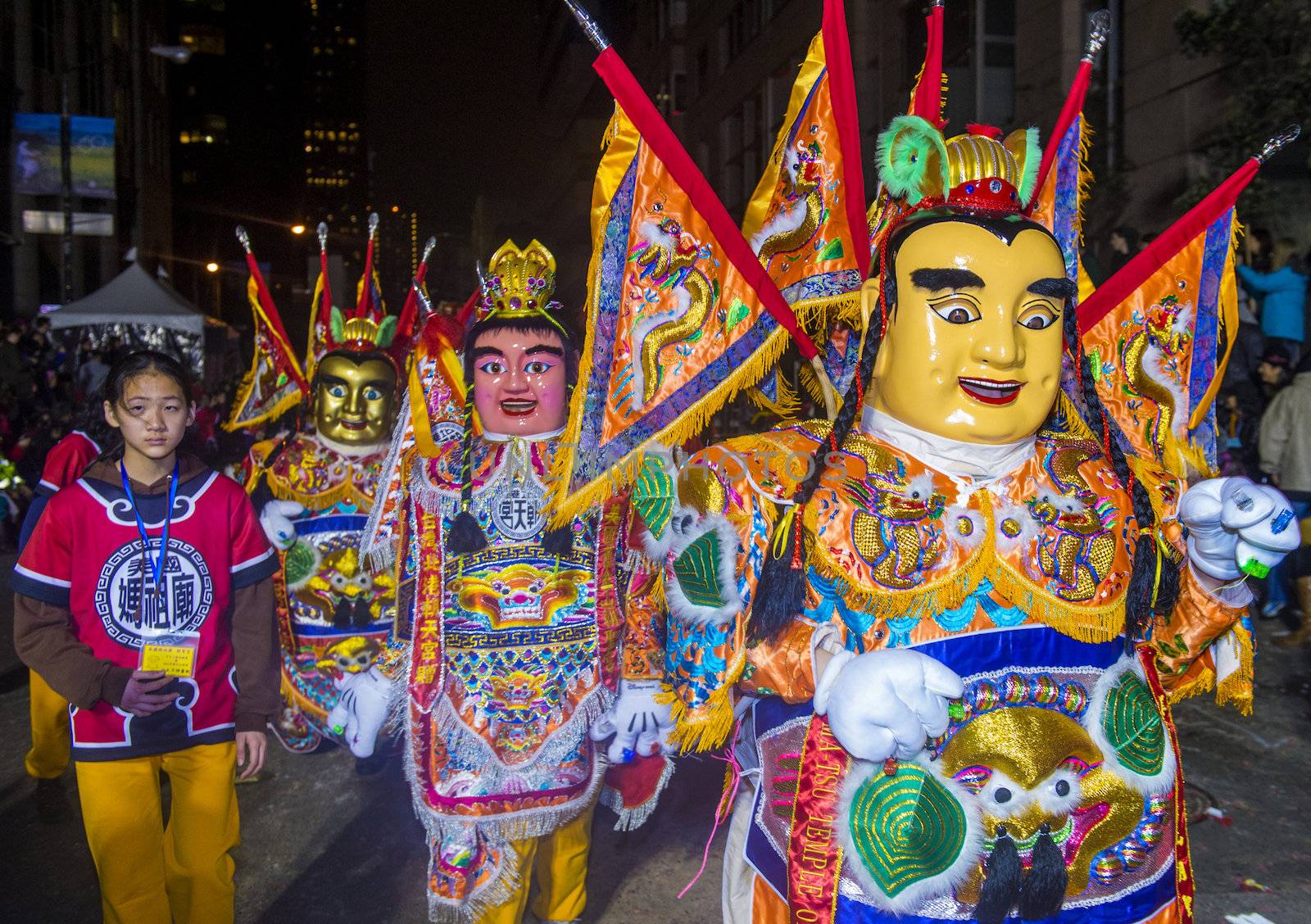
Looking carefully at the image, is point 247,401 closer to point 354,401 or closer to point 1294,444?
point 354,401

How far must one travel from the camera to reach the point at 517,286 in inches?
135

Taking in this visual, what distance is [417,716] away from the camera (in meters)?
3.15

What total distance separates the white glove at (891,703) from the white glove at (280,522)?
3.27 metres

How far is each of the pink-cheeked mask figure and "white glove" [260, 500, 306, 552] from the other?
1.61 metres

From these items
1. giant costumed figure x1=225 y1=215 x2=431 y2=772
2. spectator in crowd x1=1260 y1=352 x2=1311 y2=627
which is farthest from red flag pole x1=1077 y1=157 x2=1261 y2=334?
spectator in crowd x1=1260 y1=352 x2=1311 y2=627

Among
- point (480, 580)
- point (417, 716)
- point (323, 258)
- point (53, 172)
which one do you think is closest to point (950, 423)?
point (480, 580)

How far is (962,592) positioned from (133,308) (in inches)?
599

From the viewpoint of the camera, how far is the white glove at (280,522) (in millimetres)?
4477

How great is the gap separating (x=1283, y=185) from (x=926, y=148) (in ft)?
24.8

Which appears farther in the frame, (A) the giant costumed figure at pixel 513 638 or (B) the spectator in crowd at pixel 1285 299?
(B) the spectator in crowd at pixel 1285 299

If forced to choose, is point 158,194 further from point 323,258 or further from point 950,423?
point 950,423

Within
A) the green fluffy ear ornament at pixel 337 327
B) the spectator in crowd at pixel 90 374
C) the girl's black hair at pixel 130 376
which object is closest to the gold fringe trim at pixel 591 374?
the girl's black hair at pixel 130 376

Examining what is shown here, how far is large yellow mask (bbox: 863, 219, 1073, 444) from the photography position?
207 centimetres

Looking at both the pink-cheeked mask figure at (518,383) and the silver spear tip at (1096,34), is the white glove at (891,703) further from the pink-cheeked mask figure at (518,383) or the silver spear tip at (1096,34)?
the pink-cheeked mask figure at (518,383)
